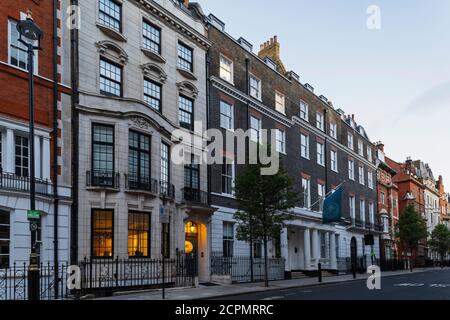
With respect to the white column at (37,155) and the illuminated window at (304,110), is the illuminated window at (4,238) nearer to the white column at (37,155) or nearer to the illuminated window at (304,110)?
the white column at (37,155)

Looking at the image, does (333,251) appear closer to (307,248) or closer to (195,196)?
(307,248)

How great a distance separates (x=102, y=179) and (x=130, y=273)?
12.9ft

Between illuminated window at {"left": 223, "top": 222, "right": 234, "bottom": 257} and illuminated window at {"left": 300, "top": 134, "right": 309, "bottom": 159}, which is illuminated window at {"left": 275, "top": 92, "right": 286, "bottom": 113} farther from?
illuminated window at {"left": 223, "top": 222, "right": 234, "bottom": 257}

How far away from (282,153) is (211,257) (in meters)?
11.6

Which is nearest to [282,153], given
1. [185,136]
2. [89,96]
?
[185,136]

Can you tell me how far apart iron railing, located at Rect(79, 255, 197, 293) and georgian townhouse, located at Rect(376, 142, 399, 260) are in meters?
39.3

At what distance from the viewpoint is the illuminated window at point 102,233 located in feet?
64.3

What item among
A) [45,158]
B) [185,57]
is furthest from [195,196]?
[45,158]

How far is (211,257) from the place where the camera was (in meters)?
26.2

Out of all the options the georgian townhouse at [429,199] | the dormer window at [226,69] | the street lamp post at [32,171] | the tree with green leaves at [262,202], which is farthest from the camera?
the georgian townhouse at [429,199]

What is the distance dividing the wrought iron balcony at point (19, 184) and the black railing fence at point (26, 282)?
2495 mm

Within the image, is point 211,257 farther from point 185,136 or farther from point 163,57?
point 163,57

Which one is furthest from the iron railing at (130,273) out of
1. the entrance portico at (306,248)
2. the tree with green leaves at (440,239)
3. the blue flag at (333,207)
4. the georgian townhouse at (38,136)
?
the tree with green leaves at (440,239)
